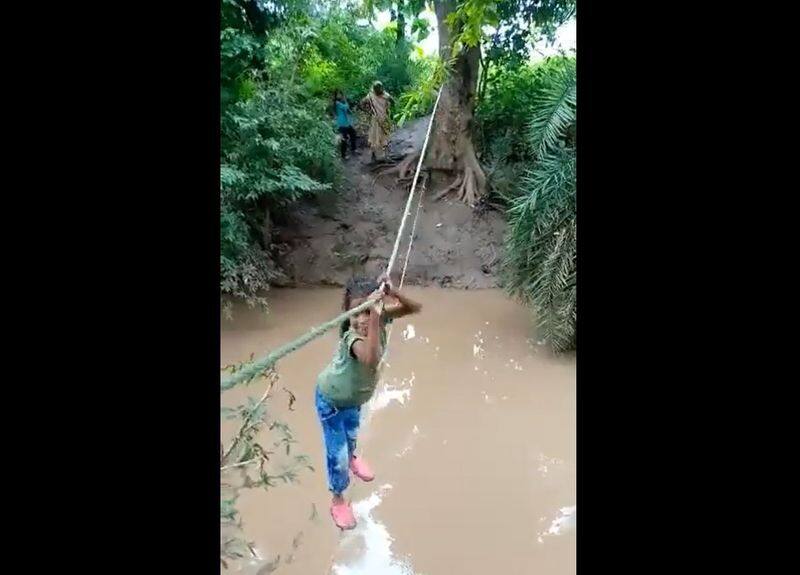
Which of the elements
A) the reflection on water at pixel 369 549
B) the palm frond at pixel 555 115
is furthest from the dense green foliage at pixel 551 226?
the reflection on water at pixel 369 549

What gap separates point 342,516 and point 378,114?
563 centimetres

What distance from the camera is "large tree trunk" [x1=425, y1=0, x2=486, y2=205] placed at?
24.9ft

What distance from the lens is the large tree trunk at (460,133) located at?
24.9ft

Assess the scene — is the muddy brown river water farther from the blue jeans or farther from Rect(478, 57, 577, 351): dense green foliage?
Rect(478, 57, 577, 351): dense green foliage

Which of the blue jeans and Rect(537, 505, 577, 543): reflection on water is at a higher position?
the blue jeans

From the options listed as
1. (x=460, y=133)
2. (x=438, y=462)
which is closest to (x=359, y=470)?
(x=438, y=462)

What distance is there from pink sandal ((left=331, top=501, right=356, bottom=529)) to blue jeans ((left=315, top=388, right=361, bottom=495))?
89 millimetres

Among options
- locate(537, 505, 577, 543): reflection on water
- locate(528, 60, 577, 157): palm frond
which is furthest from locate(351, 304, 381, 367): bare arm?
locate(528, 60, 577, 157): palm frond

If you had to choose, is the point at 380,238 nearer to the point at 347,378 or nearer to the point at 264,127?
the point at 264,127

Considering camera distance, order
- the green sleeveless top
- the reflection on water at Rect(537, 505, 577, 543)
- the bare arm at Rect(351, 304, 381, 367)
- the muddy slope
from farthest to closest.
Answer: the muddy slope, the reflection on water at Rect(537, 505, 577, 543), the green sleeveless top, the bare arm at Rect(351, 304, 381, 367)

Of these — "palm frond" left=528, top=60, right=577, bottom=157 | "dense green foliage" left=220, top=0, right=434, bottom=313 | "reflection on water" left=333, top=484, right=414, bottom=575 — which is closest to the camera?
"reflection on water" left=333, top=484, right=414, bottom=575

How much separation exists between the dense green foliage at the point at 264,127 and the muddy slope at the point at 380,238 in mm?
328

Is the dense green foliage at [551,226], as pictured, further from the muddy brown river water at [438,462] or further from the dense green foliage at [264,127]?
the dense green foliage at [264,127]
